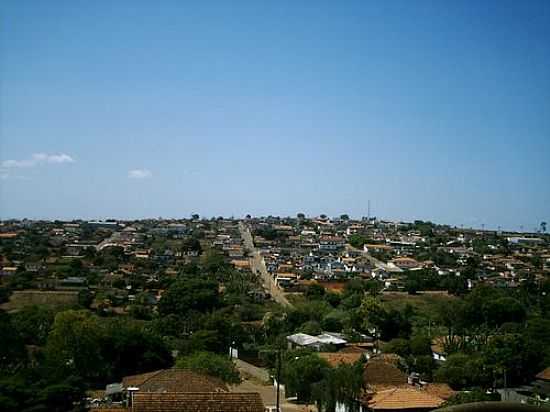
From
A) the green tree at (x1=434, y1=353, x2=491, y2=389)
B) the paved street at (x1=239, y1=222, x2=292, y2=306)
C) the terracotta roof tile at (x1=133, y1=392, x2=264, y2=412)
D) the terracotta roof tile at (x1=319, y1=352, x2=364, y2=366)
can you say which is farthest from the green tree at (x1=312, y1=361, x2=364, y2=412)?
the paved street at (x1=239, y1=222, x2=292, y2=306)

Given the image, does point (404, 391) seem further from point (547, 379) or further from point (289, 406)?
point (547, 379)

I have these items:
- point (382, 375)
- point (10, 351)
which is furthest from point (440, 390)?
point (10, 351)

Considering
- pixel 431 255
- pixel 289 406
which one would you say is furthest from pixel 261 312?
pixel 431 255

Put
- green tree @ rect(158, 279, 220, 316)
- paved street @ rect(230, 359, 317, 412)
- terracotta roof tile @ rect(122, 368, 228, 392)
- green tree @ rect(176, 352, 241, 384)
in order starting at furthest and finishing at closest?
green tree @ rect(158, 279, 220, 316)
green tree @ rect(176, 352, 241, 384)
paved street @ rect(230, 359, 317, 412)
terracotta roof tile @ rect(122, 368, 228, 392)

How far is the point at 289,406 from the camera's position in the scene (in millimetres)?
15656

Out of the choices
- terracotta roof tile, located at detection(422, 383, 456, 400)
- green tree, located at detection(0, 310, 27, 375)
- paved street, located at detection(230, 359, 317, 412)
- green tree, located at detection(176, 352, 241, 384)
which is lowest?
paved street, located at detection(230, 359, 317, 412)

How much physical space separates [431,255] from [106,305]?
33838 mm

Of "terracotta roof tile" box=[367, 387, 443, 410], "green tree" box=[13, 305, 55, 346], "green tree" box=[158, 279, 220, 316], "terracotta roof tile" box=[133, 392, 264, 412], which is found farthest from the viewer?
"green tree" box=[158, 279, 220, 316]

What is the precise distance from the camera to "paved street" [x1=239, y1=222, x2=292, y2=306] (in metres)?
37.3

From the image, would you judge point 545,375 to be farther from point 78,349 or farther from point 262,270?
point 262,270

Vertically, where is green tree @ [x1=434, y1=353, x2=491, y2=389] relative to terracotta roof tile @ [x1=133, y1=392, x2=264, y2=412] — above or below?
below

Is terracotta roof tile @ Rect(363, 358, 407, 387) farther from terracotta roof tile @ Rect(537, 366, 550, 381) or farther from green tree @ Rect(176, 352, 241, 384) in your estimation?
terracotta roof tile @ Rect(537, 366, 550, 381)

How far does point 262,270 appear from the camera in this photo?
49.5m

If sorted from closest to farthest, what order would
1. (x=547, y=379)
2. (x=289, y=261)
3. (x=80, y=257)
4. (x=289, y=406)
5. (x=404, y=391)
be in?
1. (x=404, y=391)
2. (x=289, y=406)
3. (x=547, y=379)
4. (x=80, y=257)
5. (x=289, y=261)
